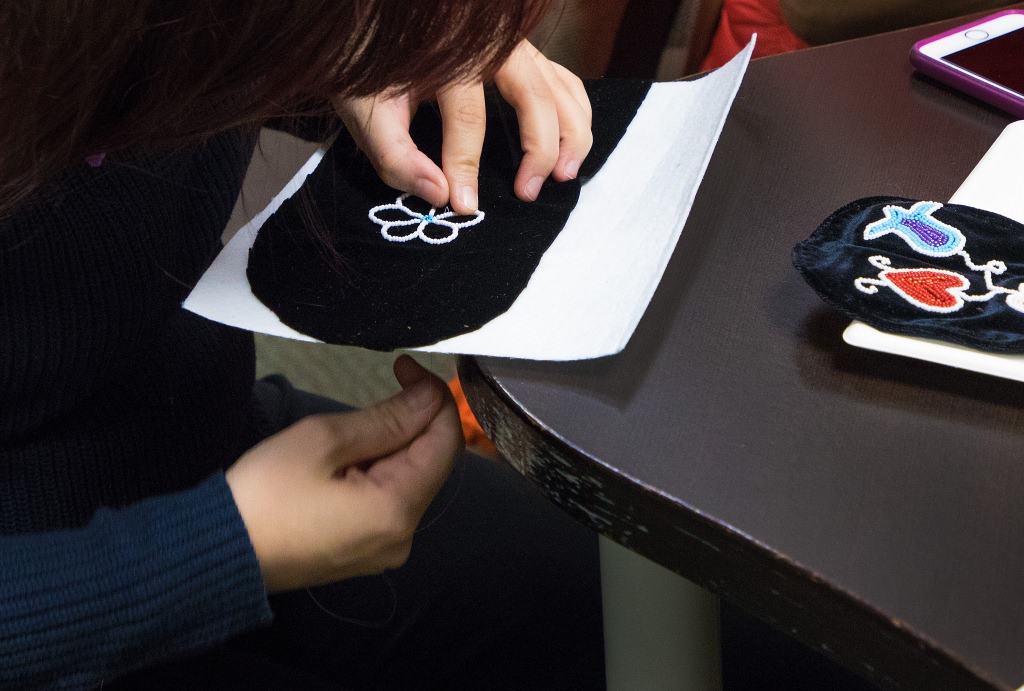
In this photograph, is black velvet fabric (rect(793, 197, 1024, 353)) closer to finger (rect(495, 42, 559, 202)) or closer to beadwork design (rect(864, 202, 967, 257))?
beadwork design (rect(864, 202, 967, 257))

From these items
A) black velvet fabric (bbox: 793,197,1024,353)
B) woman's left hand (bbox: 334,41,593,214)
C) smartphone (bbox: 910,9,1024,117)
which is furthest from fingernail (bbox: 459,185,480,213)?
smartphone (bbox: 910,9,1024,117)

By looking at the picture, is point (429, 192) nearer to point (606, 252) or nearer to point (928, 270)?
point (606, 252)

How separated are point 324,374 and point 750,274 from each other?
86 centimetres

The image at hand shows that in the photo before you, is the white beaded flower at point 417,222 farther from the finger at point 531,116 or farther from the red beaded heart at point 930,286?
the red beaded heart at point 930,286

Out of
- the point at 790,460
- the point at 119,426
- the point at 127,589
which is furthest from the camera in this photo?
the point at 119,426

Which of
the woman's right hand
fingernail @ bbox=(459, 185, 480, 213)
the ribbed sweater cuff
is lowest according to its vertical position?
the ribbed sweater cuff

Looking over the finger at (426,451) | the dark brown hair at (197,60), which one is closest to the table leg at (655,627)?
the finger at (426,451)

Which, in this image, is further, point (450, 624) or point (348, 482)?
point (450, 624)

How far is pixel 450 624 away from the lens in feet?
1.77

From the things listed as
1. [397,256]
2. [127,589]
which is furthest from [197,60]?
[127,589]

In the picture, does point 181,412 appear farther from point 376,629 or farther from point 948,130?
point 948,130

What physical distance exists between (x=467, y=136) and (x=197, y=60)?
149 millimetres

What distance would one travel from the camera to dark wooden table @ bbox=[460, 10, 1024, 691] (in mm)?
260

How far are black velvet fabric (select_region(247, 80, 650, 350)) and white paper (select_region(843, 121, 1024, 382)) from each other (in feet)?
0.44
